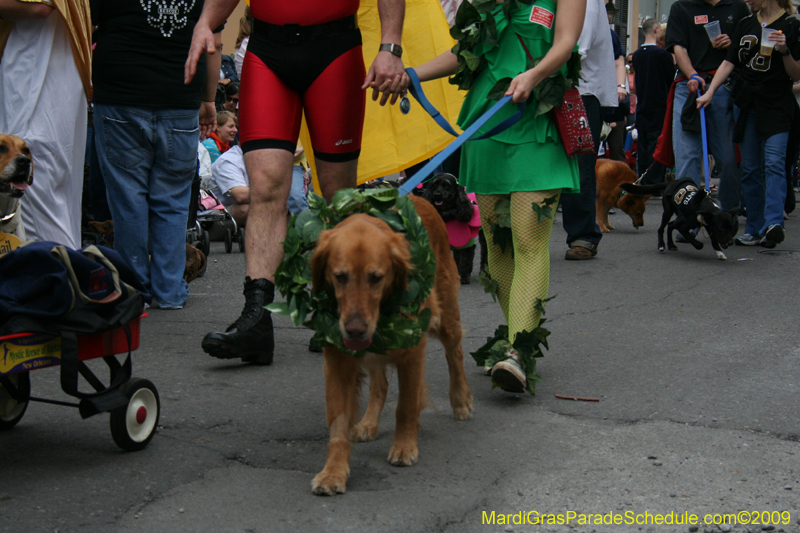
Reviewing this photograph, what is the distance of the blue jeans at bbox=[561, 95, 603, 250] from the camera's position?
7.67m

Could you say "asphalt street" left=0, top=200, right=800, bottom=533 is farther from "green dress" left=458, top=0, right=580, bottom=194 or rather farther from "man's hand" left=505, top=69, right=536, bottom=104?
"man's hand" left=505, top=69, right=536, bottom=104

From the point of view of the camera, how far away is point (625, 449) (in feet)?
10.0

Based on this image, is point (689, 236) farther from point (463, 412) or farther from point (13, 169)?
point (13, 169)

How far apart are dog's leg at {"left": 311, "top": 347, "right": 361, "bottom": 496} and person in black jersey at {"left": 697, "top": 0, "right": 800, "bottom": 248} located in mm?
6303

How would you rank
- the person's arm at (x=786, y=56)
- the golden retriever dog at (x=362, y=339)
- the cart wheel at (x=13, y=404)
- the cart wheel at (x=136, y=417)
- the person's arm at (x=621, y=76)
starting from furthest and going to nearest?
the person's arm at (x=621, y=76) < the person's arm at (x=786, y=56) < the cart wheel at (x=13, y=404) < the cart wheel at (x=136, y=417) < the golden retriever dog at (x=362, y=339)

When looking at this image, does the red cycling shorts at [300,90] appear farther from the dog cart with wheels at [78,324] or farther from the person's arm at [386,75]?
the dog cart with wheels at [78,324]

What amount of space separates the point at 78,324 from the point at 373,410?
3.82 feet

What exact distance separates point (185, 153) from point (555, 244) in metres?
4.63

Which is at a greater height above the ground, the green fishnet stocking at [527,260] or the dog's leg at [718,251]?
the green fishnet stocking at [527,260]

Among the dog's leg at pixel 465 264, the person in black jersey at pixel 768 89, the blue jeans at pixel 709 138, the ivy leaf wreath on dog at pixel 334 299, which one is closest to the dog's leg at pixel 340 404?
the ivy leaf wreath on dog at pixel 334 299

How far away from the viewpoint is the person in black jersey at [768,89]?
7926mm

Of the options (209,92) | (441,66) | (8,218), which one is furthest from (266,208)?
(209,92)

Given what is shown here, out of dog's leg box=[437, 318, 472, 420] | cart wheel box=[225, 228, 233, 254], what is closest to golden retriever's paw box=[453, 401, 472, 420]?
dog's leg box=[437, 318, 472, 420]

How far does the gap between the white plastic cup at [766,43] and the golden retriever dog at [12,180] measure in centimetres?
664
